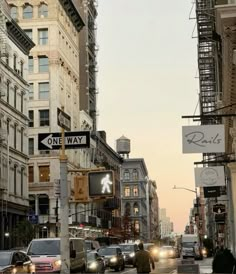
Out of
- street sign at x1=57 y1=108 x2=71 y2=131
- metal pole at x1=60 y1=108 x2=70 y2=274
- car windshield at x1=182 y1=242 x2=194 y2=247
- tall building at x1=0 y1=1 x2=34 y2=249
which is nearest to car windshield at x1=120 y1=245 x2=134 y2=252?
tall building at x1=0 y1=1 x2=34 y2=249

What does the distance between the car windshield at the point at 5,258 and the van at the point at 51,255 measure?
2222 mm

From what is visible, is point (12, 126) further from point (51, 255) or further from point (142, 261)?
point (142, 261)

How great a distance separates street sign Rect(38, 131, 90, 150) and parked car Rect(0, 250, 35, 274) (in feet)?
20.8

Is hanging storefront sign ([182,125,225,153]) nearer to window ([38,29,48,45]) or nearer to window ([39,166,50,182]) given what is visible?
window ([39,166,50,182])

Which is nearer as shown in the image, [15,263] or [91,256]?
[15,263]

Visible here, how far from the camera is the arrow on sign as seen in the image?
667 inches

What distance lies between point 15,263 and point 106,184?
27.3 feet

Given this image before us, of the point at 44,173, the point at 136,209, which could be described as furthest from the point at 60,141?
the point at 136,209

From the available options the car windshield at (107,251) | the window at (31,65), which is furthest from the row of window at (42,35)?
the car windshield at (107,251)

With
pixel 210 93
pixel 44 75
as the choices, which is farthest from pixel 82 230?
pixel 210 93

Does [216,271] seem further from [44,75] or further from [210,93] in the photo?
[44,75]

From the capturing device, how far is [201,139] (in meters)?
20.0

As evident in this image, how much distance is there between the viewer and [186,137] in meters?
20.0

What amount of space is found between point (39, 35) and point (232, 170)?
62.6 m
